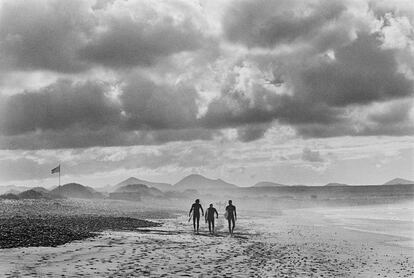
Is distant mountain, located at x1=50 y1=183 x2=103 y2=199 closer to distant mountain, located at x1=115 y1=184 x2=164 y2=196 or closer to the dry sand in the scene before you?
distant mountain, located at x1=115 y1=184 x2=164 y2=196

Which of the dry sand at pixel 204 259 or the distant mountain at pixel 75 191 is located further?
the distant mountain at pixel 75 191

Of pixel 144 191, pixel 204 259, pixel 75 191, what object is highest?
pixel 144 191

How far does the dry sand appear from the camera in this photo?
1523 centimetres

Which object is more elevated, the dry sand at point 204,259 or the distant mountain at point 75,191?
the distant mountain at point 75,191

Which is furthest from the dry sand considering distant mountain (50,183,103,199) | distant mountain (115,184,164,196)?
distant mountain (115,184,164,196)

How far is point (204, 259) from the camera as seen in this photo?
18.5m

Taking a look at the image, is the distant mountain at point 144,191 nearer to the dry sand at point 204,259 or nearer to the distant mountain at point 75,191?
the distant mountain at point 75,191

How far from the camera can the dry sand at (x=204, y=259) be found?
50.0 ft

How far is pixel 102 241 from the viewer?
885 inches

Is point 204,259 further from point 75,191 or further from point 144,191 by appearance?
point 144,191

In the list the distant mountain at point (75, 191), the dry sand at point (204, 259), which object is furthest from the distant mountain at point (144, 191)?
the dry sand at point (204, 259)

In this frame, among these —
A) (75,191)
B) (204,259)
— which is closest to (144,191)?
(75,191)

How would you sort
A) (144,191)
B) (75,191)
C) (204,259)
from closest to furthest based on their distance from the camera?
(204,259) → (75,191) → (144,191)

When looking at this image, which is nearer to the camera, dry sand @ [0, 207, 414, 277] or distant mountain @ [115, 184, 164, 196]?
dry sand @ [0, 207, 414, 277]
